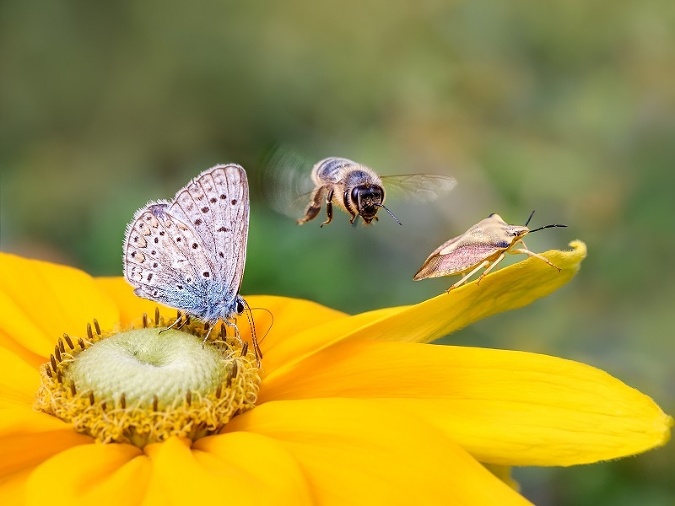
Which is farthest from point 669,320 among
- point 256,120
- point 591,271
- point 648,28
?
point 256,120

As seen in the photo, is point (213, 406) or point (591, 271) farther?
point (591, 271)

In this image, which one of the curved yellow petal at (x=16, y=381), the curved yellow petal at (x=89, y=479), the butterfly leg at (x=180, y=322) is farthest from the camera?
the butterfly leg at (x=180, y=322)

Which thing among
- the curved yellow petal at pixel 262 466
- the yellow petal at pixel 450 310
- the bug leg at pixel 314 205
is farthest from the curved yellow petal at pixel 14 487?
the bug leg at pixel 314 205

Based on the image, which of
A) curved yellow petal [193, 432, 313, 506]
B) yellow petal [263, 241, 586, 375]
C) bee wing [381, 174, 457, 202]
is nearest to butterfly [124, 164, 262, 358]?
yellow petal [263, 241, 586, 375]

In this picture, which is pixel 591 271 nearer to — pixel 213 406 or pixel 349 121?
pixel 349 121

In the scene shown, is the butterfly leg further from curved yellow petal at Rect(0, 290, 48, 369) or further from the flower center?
curved yellow petal at Rect(0, 290, 48, 369)

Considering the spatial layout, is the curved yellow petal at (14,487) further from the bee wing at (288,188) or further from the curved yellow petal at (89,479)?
the bee wing at (288,188)
